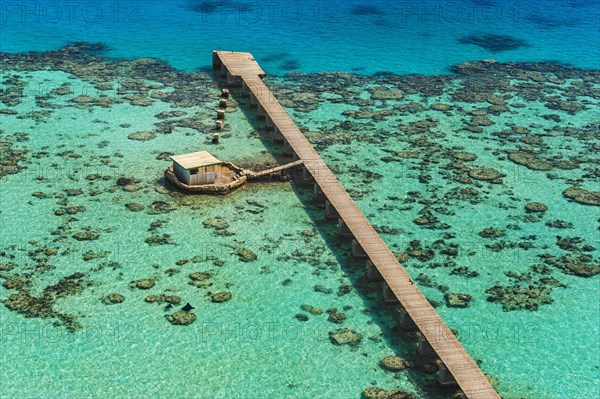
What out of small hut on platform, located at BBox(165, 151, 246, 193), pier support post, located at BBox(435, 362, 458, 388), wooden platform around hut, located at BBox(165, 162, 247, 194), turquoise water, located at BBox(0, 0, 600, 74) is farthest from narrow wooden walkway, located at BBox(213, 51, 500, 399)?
turquoise water, located at BBox(0, 0, 600, 74)

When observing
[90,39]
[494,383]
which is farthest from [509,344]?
[90,39]

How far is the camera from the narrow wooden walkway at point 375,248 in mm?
25281

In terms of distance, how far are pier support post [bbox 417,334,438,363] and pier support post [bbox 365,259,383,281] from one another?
14.7ft

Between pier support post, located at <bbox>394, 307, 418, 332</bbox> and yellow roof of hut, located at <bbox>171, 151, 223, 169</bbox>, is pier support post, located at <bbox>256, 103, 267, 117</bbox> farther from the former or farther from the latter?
pier support post, located at <bbox>394, 307, 418, 332</bbox>

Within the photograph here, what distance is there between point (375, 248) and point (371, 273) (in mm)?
1128

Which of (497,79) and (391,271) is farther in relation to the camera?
(497,79)

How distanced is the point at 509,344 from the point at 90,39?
43710mm

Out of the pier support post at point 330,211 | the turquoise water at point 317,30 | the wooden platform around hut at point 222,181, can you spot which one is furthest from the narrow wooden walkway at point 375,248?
the turquoise water at point 317,30

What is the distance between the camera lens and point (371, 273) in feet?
101

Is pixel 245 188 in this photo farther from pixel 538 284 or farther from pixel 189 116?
pixel 538 284

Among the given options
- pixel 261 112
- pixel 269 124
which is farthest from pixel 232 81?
pixel 269 124

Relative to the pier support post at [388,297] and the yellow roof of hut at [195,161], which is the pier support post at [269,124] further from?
the pier support post at [388,297]

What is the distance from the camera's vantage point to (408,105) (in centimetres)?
4947

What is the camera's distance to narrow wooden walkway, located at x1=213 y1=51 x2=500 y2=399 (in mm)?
25281
